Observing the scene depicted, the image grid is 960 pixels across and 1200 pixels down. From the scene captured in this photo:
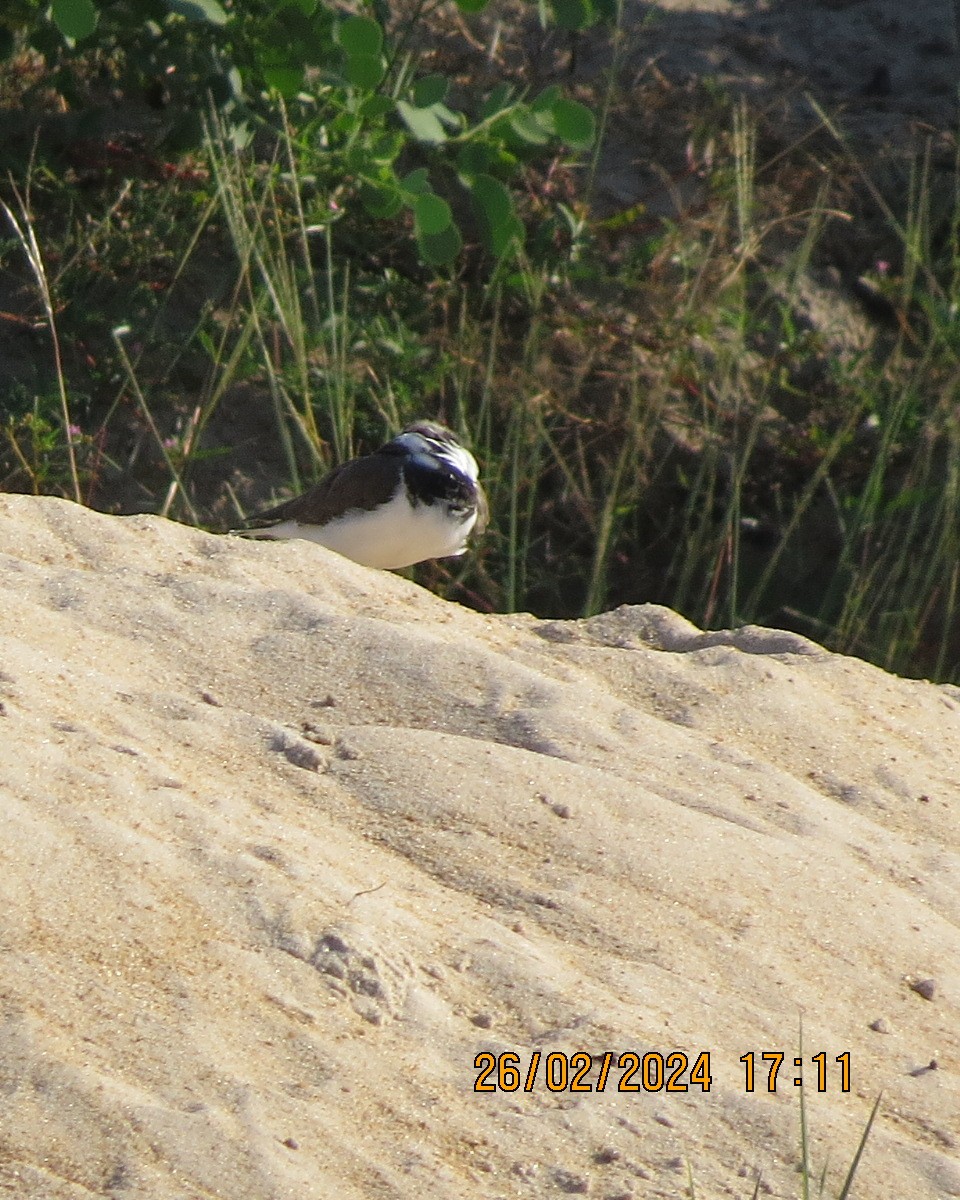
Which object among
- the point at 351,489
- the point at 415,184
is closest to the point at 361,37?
the point at 415,184

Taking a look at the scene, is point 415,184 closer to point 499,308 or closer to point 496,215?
point 496,215

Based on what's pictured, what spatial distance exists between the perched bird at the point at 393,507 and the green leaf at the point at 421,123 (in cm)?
88

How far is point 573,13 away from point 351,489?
5.07 feet

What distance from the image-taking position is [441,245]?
495 cm

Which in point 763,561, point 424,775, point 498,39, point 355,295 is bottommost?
point 763,561

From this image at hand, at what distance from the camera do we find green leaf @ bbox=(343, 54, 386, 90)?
4516mm

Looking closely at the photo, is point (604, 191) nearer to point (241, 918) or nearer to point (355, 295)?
point (355, 295)

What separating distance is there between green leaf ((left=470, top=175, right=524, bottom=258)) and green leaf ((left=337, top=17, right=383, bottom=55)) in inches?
25.2

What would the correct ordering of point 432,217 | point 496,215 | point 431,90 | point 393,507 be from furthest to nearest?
1. point 496,215
2. point 432,217
3. point 431,90
4. point 393,507

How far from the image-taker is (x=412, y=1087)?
182cm

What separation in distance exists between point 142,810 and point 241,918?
0.23 metres

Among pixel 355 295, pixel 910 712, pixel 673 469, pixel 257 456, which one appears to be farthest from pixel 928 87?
pixel 910 712
